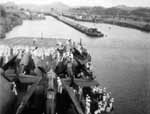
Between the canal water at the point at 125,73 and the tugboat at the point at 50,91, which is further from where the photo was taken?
the canal water at the point at 125,73

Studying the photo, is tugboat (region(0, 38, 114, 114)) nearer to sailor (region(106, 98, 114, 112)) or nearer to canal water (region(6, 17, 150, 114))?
sailor (region(106, 98, 114, 112))

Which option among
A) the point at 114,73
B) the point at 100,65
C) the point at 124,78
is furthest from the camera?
the point at 100,65

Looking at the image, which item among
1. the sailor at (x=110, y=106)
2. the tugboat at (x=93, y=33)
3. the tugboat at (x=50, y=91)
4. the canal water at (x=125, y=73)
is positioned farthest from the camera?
the tugboat at (x=93, y=33)

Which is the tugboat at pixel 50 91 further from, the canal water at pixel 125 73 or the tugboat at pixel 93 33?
the tugboat at pixel 93 33

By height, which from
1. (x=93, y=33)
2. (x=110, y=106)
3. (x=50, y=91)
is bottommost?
(x=93, y=33)

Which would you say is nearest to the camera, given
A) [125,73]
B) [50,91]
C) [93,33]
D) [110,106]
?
[50,91]

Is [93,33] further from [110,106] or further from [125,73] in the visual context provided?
[110,106]

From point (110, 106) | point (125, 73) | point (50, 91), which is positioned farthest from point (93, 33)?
point (50, 91)

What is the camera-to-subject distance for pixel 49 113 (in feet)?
22.1

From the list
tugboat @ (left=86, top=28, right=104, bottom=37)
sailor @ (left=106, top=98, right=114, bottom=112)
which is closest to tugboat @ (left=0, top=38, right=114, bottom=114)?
sailor @ (left=106, top=98, right=114, bottom=112)

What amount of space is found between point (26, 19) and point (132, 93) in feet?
134

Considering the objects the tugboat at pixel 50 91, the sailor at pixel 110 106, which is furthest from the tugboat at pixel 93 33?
the sailor at pixel 110 106

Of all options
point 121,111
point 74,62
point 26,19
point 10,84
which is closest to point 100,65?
point 74,62

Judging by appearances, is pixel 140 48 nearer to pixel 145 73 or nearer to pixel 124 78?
pixel 145 73
